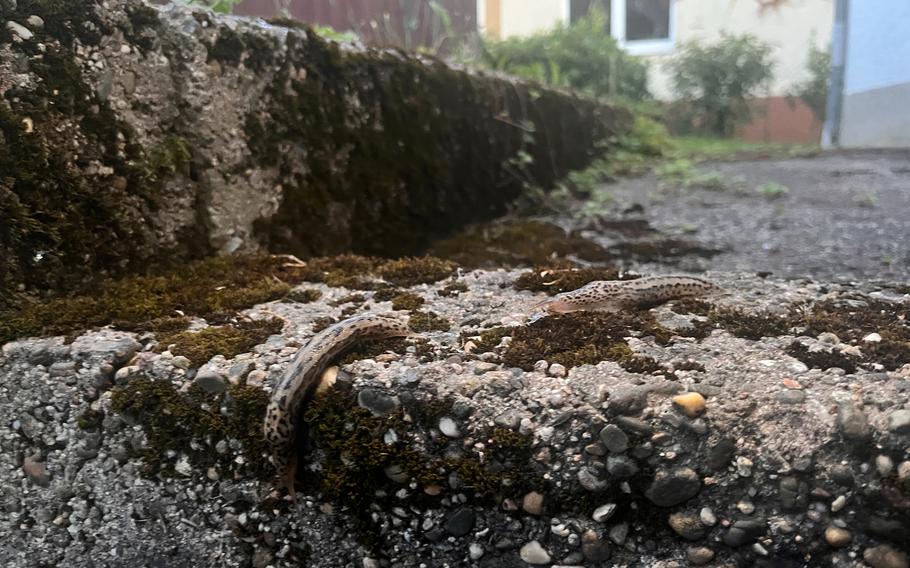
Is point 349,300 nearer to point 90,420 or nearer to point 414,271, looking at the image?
point 414,271

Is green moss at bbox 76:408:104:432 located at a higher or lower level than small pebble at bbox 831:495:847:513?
higher

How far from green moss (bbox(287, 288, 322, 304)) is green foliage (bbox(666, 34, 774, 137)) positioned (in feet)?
41.6

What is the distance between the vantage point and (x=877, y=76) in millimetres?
9578

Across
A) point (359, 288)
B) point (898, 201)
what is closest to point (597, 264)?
point (359, 288)

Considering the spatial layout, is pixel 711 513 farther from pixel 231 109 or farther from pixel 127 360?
pixel 231 109

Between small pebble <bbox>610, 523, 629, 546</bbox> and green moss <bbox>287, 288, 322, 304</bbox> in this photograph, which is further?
green moss <bbox>287, 288, 322, 304</bbox>

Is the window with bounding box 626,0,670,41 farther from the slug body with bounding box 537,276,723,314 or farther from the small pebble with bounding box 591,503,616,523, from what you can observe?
the small pebble with bounding box 591,503,616,523

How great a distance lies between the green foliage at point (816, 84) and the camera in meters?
12.6

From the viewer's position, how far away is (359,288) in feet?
8.64

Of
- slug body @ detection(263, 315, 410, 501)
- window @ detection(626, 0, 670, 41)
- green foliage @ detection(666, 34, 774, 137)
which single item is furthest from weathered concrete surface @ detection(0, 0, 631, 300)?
window @ detection(626, 0, 670, 41)

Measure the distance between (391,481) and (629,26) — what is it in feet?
48.1

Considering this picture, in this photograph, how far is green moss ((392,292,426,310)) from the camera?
236 centimetres

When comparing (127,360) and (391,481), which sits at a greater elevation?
(127,360)

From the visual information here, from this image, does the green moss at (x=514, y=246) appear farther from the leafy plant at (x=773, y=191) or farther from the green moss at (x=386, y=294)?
the leafy plant at (x=773, y=191)
